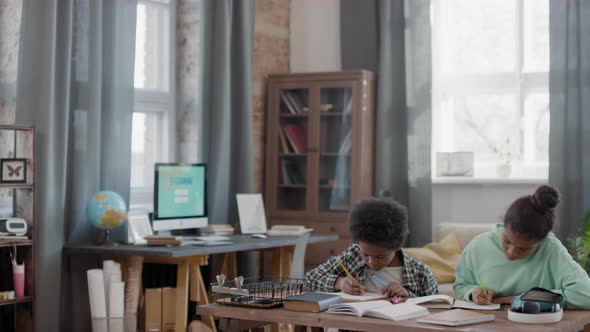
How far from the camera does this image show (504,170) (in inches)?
239

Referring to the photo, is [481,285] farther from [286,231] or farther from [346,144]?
[346,144]

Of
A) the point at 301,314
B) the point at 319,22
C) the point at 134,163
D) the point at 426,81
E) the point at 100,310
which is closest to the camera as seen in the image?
the point at 301,314

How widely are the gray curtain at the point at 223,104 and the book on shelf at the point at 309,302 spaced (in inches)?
125

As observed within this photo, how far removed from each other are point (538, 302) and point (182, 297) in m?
2.53

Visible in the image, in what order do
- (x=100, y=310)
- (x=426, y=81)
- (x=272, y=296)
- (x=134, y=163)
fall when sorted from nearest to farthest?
(x=272, y=296), (x=100, y=310), (x=134, y=163), (x=426, y=81)

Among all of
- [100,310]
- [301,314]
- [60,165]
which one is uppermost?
[60,165]

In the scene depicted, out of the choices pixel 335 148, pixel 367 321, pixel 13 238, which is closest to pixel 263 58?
pixel 335 148

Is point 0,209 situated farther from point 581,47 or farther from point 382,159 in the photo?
point 581,47

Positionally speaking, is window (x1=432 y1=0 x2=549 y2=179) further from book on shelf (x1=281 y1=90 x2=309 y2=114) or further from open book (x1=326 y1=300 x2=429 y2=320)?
open book (x1=326 y1=300 x2=429 y2=320)

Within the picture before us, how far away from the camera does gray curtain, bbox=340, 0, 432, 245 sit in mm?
6309

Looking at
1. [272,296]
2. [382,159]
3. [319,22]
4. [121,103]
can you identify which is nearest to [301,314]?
[272,296]

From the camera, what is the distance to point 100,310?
4480 millimetres

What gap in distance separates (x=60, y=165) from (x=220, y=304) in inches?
82.7

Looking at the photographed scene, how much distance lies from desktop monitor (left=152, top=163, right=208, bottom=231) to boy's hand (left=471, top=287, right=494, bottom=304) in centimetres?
258
